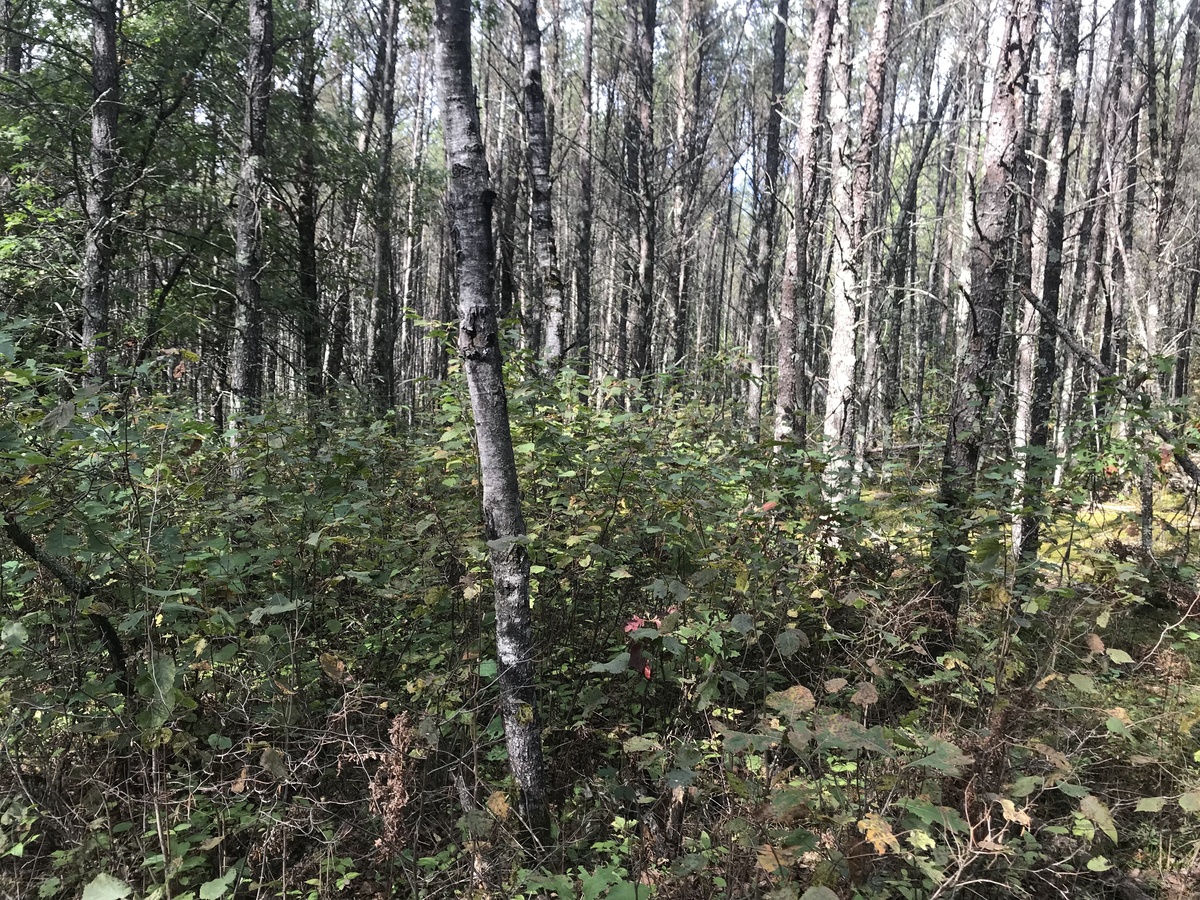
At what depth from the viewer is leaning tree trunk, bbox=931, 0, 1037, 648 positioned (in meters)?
3.78

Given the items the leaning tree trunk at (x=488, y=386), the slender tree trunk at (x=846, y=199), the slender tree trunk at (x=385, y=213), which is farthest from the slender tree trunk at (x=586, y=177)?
the leaning tree trunk at (x=488, y=386)

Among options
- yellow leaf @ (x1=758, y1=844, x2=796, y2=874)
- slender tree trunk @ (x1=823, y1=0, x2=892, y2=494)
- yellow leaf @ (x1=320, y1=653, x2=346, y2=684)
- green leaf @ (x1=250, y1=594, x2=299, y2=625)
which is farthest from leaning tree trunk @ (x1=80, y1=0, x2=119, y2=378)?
slender tree trunk @ (x1=823, y1=0, x2=892, y2=494)

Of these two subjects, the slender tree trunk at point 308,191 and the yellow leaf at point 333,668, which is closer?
the yellow leaf at point 333,668

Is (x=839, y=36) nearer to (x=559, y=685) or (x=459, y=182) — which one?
(x=459, y=182)

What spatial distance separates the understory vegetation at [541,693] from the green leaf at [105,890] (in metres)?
0.02

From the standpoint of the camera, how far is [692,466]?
155 inches

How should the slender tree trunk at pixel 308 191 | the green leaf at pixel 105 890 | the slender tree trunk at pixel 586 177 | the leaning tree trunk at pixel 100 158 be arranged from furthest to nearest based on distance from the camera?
the slender tree trunk at pixel 586 177 < the slender tree trunk at pixel 308 191 < the leaning tree trunk at pixel 100 158 < the green leaf at pixel 105 890

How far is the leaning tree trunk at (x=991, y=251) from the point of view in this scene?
12.4ft

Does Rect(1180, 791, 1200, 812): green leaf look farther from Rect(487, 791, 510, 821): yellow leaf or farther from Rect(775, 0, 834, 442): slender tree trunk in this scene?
Rect(775, 0, 834, 442): slender tree trunk

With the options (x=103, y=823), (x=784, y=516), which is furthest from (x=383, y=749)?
(x=784, y=516)

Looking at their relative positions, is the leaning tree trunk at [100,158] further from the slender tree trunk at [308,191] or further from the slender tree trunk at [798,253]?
the slender tree trunk at [798,253]

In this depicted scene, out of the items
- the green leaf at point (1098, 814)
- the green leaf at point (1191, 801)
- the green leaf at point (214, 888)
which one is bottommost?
the green leaf at point (214, 888)

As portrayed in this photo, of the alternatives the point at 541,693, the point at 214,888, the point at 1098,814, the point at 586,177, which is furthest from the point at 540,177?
the point at 1098,814

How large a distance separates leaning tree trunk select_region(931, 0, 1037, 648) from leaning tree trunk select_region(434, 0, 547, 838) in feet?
8.80
